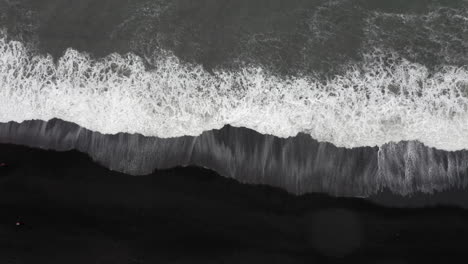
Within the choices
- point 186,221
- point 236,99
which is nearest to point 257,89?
point 236,99

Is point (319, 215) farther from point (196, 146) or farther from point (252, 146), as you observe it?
point (196, 146)

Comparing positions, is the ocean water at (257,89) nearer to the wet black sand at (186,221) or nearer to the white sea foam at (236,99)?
the white sea foam at (236,99)

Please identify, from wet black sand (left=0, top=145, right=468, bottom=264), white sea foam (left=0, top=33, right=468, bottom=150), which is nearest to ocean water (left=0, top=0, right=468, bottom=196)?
white sea foam (left=0, top=33, right=468, bottom=150)

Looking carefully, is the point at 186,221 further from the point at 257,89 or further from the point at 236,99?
the point at 257,89

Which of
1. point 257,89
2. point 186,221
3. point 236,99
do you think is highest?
point 257,89

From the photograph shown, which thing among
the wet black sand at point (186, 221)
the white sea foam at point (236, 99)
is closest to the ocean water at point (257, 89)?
the white sea foam at point (236, 99)

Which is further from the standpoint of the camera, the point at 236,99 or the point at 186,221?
the point at 236,99
